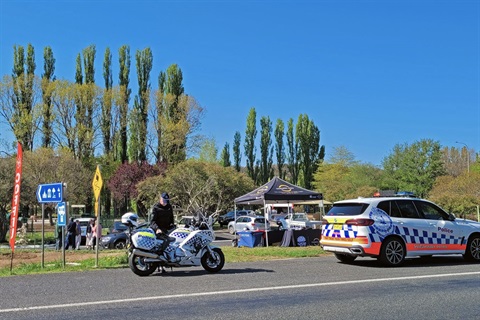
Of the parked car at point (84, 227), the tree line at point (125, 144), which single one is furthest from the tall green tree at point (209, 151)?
the parked car at point (84, 227)

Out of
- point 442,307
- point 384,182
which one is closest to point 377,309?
point 442,307

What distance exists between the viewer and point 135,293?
8.29 meters

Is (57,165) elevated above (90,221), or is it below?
above

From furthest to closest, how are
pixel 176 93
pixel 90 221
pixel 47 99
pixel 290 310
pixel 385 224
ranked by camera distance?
pixel 176 93
pixel 47 99
pixel 90 221
pixel 385 224
pixel 290 310

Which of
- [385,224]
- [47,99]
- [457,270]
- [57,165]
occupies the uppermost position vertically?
[47,99]

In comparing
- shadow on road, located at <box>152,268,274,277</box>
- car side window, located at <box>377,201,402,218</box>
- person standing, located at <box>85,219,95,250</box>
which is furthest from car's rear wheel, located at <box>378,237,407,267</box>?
person standing, located at <box>85,219,95,250</box>

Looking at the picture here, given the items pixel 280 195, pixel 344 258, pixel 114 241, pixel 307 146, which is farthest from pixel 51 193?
pixel 307 146

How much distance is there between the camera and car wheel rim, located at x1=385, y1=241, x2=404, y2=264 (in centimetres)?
1167

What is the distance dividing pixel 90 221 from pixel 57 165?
22374 mm

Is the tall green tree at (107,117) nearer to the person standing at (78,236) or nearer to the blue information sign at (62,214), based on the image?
the person standing at (78,236)

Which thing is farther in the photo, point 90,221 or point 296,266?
point 90,221

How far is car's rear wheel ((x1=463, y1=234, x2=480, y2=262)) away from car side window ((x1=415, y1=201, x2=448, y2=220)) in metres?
0.97

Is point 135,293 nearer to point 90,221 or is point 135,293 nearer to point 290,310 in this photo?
point 290,310

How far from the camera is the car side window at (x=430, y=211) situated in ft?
41.1
